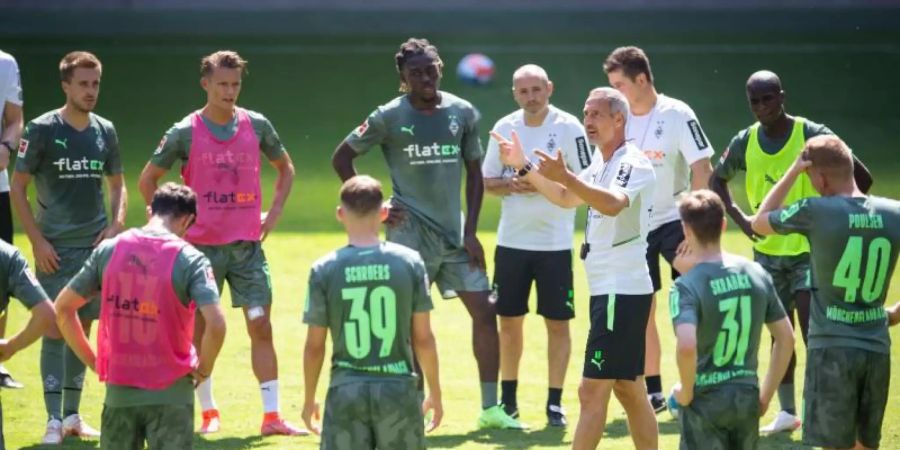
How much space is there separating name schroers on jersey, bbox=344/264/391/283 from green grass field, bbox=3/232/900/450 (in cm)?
266

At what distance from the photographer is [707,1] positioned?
94.7 feet

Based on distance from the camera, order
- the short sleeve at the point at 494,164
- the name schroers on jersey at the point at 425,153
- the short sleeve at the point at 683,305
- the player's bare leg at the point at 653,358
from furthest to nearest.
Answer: the short sleeve at the point at 494,164
the player's bare leg at the point at 653,358
the name schroers on jersey at the point at 425,153
the short sleeve at the point at 683,305

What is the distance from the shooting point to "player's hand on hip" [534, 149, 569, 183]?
7703mm

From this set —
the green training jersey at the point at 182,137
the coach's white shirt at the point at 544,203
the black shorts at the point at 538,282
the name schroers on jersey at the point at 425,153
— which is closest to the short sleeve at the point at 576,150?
the coach's white shirt at the point at 544,203

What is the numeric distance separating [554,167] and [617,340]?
1042mm

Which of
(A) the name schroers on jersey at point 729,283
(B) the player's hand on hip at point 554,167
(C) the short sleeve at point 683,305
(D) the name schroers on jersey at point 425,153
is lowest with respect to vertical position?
(C) the short sleeve at point 683,305

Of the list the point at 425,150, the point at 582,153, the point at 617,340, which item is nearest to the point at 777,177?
the point at 582,153

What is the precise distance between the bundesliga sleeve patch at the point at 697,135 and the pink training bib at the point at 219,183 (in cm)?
294

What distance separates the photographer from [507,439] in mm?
9523

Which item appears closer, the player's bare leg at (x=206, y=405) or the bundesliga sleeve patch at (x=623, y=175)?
the bundesliga sleeve patch at (x=623, y=175)

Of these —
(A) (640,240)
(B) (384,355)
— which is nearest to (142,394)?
(B) (384,355)

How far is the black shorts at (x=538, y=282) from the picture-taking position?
10320 millimetres

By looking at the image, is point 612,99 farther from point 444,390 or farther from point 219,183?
point 444,390

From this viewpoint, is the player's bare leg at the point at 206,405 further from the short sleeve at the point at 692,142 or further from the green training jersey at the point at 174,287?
the short sleeve at the point at 692,142
